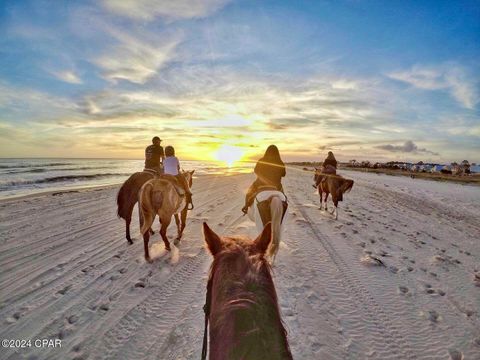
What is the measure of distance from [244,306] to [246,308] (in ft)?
Answer: 0.06

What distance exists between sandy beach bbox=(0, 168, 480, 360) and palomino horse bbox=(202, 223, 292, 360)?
7.94ft

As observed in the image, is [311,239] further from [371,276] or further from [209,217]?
[209,217]

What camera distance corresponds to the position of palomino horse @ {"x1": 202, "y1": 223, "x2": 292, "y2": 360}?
3.85 ft

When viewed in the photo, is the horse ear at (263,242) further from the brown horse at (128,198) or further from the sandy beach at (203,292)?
the brown horse at (128,198)

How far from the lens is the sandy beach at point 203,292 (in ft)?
11.7

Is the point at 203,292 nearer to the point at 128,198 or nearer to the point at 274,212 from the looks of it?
the point at 274,212

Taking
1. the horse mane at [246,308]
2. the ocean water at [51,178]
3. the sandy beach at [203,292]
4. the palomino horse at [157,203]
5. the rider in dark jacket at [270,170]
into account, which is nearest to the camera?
the horse mane at [246,308]

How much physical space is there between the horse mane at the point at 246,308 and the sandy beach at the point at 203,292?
245 centimetres

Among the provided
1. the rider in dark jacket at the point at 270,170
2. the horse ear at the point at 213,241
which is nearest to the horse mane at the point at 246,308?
the horse ear at the point at 213,241

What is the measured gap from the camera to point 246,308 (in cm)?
136

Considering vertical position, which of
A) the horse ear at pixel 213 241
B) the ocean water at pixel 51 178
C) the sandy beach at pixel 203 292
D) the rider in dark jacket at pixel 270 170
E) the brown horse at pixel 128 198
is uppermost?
the rider in dark jacket at pixel 270 170

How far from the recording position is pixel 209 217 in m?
10.5

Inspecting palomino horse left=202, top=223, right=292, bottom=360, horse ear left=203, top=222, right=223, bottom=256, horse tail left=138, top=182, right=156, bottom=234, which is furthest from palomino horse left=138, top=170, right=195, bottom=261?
palomino horse left=202, top=223, right=292, bottom=360

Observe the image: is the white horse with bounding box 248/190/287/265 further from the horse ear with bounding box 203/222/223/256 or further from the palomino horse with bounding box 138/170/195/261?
the horse ear with bounding box 203/222/223/256
